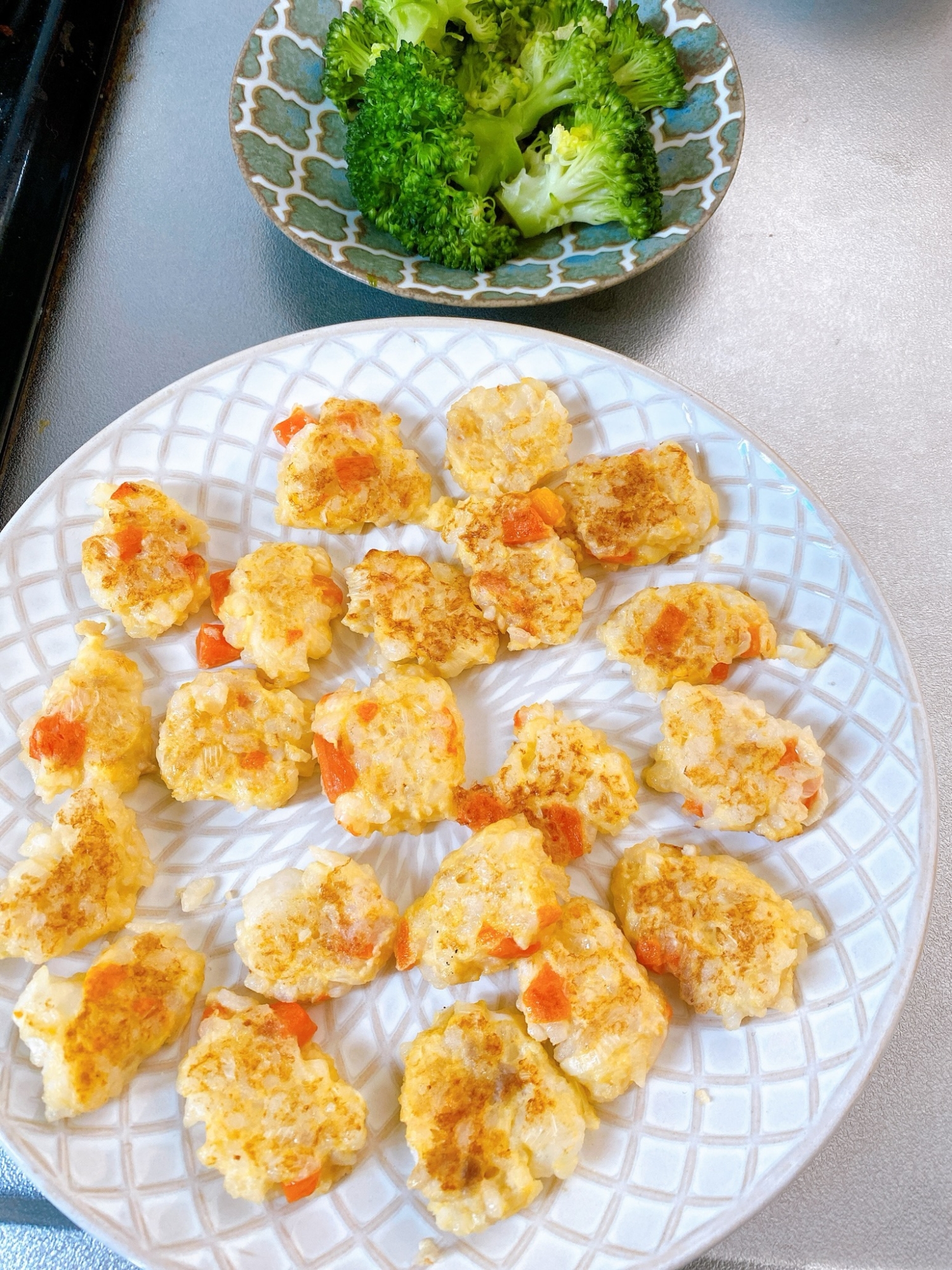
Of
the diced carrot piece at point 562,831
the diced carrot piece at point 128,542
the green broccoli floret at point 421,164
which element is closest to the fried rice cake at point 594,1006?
the diced carrot piece at point 562,831

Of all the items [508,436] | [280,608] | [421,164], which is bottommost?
[280,608]

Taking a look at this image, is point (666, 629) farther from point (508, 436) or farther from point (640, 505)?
point (508, 436)

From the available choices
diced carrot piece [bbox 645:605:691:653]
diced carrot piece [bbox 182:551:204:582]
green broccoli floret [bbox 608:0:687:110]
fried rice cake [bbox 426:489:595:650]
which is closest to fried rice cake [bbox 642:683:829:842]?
diced carrot piece [bbox 645:605:691:653]

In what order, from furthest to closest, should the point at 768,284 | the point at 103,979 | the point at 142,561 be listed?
1. the point at 768,284
2. the point at 142,561
3. the point at 103,979

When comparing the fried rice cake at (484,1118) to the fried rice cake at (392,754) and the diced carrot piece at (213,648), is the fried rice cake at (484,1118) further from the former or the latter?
the diced carrot piece at (213,648)

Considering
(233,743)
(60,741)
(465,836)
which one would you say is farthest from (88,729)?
(465,836)

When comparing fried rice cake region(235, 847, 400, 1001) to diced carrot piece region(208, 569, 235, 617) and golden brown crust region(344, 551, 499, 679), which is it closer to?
golden brown crust region(344, 551, 499, 679)
